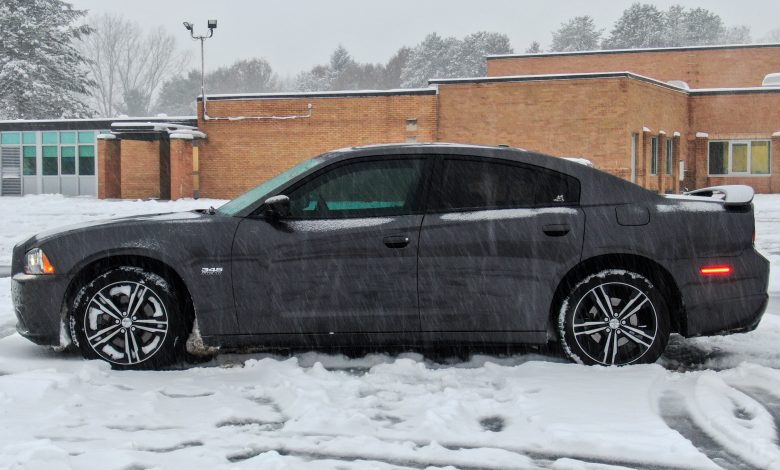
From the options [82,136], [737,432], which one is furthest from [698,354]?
[82,136]

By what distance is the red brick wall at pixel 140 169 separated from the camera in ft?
124

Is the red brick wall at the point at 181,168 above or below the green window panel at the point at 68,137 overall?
below

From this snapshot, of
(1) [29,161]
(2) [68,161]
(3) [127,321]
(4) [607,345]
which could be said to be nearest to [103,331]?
(3) [127,321]

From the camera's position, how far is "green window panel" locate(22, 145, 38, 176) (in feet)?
136

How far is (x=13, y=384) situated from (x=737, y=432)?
4.00 metres

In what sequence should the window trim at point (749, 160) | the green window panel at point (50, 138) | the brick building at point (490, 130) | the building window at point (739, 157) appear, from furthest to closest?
the green window panel at point (50, 138) < the building window at point (739, 157) < the window trim at point (749, 160) < the brick building at point (490, 130)

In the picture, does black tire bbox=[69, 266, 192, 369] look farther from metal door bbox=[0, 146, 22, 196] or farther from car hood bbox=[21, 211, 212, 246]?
metal door bbox=[0, 146, 22, 196]

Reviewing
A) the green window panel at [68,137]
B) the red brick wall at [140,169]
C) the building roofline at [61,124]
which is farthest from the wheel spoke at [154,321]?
the green window panel at [68,137]

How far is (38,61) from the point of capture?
171 feet

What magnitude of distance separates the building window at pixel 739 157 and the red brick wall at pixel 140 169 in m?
24.5

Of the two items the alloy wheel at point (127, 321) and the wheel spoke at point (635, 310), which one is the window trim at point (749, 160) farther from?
the alloy wheel at point (127, 321)

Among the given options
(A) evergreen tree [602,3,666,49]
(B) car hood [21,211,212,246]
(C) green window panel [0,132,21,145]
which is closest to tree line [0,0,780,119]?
(A) evergreen tree [602,3,666,49]

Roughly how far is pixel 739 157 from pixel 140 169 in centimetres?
2617

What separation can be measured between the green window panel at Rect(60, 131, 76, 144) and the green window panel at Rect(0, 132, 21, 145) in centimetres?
222
